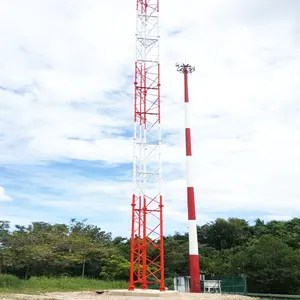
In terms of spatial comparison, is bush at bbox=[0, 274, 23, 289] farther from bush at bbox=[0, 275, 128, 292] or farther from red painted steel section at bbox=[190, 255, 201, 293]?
red painted steel section at bbox=[190, 255, 201, 293]

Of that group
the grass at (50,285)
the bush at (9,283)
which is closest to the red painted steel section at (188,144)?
the grass at (50,285)

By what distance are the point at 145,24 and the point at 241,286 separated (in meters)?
19.2

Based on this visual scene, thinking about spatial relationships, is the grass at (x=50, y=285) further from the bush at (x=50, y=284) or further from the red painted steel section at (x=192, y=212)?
the red painted steel section at (x=192, y=212)

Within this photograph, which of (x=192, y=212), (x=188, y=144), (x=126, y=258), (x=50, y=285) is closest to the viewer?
(x=50, y=285)

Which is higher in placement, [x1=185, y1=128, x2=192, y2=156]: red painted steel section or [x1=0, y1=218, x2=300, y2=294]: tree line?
[x1=185, y1=128, x2=192, y2=156]: red painted steel section

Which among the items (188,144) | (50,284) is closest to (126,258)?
(50,284)

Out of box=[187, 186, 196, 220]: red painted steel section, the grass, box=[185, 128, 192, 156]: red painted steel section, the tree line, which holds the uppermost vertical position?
box=[185, 128, 192, 156]: red painted steel section

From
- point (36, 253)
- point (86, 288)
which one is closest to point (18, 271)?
point (36, 253)

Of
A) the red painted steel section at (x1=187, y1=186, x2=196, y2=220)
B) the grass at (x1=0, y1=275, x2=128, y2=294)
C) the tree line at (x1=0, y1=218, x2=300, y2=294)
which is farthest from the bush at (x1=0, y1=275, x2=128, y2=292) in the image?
the red painted steel section at (x1=187, y1=186, x2=196, y2=220)

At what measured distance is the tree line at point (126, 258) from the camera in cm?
3120

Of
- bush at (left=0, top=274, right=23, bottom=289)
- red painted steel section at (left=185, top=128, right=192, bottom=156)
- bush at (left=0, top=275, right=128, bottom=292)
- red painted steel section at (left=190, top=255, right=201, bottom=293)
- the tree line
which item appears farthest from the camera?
red painted steel section at (left=185, top=128, right=192, bottom=156)

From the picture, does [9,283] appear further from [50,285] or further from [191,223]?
[191,223]

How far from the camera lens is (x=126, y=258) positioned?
40375 mm

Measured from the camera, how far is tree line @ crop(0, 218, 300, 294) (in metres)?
31.2
